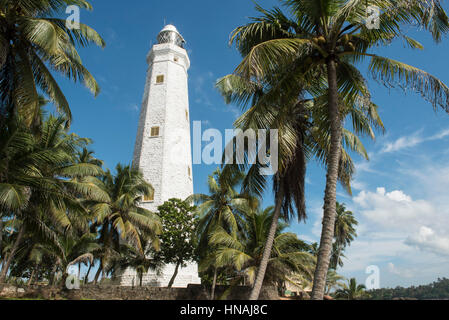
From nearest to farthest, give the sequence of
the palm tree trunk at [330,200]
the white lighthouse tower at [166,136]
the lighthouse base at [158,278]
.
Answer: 1. the palm tree trunk at [330,200]
2. the lighthouse base at [158,278]
3. the white lighthouse tower at [166,136]

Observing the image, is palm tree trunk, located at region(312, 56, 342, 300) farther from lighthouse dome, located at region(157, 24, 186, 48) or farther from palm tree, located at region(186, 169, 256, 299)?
lighthouse dome, located at region(157, 24, 186, 48)

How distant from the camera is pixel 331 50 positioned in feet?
27.9

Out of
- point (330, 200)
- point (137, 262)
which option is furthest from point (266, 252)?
point (137, 262)

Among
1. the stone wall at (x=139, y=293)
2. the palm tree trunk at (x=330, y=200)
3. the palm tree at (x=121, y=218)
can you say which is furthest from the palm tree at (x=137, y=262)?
the palm tree trunk at (x=330, y=200)

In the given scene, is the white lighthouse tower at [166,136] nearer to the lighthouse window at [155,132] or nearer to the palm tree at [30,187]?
the lighthouse window at [155,132]

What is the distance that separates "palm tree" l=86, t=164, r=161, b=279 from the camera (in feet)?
68.1

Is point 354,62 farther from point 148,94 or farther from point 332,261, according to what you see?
point 332,261

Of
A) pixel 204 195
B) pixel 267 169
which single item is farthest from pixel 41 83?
pixel 204 195

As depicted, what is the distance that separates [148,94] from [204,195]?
38.8 feet

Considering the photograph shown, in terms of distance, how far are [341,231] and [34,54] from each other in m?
36.4

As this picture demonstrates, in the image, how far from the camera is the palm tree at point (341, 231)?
38531 mm

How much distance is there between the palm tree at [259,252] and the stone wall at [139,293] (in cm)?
99

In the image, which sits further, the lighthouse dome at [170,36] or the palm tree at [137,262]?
the lighthouse dome at [170,36]
